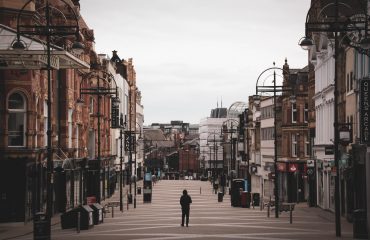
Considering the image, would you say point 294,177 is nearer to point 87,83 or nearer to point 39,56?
point 87,83

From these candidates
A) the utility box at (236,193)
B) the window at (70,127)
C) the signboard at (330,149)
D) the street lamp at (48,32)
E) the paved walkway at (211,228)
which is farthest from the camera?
the utility box at (236,193)

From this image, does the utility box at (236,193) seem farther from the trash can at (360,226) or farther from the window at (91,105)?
the trash can at (360,226)

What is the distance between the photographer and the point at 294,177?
217 ft

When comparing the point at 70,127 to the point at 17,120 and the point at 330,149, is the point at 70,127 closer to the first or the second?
the point at 17,120

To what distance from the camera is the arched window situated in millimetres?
39094

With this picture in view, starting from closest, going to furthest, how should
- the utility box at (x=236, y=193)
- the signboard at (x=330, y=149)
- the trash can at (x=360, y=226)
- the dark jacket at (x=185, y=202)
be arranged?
the trash can at (x=360, y=226)
the dark jacket at (x=185, y=202)
the signboard at (x=330, y=149)
the utility box at (x=236, y=193)

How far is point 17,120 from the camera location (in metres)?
39.4

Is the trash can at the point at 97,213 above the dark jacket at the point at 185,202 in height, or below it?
below

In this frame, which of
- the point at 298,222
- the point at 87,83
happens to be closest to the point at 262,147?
the point at 87,83

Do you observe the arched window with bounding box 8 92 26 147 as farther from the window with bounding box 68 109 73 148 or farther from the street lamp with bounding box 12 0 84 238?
the window with bounding box 68 109 73 148

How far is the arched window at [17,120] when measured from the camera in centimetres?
3909

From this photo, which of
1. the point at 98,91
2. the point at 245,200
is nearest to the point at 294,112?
the point at 245,200

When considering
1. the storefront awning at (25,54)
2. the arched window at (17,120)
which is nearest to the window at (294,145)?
the storefront awning at (25,54)

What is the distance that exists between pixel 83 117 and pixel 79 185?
603cm
